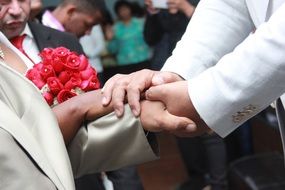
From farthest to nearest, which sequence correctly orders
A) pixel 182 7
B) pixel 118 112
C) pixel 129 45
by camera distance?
pixel 129 45
pixel 182 7
pixel 118 112

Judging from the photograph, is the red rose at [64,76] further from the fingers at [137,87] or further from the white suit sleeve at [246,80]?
the white suit sleeve at [246,80]

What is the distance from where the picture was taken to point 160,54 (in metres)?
4.07

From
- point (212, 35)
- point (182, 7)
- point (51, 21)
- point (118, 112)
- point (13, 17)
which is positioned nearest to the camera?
point (118, 112)

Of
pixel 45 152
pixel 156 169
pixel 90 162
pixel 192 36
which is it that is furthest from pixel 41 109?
pixel 156 169

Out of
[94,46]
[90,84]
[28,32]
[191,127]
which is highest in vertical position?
[191,127]

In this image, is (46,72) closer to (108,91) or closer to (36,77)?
(36,77)

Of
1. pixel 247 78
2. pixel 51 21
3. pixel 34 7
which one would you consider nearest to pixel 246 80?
pixel 247 78

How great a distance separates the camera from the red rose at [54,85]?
1.57m

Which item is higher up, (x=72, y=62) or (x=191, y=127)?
(x=191, y=127)

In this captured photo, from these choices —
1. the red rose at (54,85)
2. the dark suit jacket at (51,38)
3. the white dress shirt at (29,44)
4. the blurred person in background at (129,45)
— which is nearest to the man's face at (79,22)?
the dark suit jacket at (51,38)

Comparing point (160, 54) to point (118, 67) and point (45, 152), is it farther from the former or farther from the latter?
point (45, 152)

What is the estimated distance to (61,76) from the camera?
1627mm

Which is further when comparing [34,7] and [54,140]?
[34,7]

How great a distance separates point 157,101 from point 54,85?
41 centimetres
